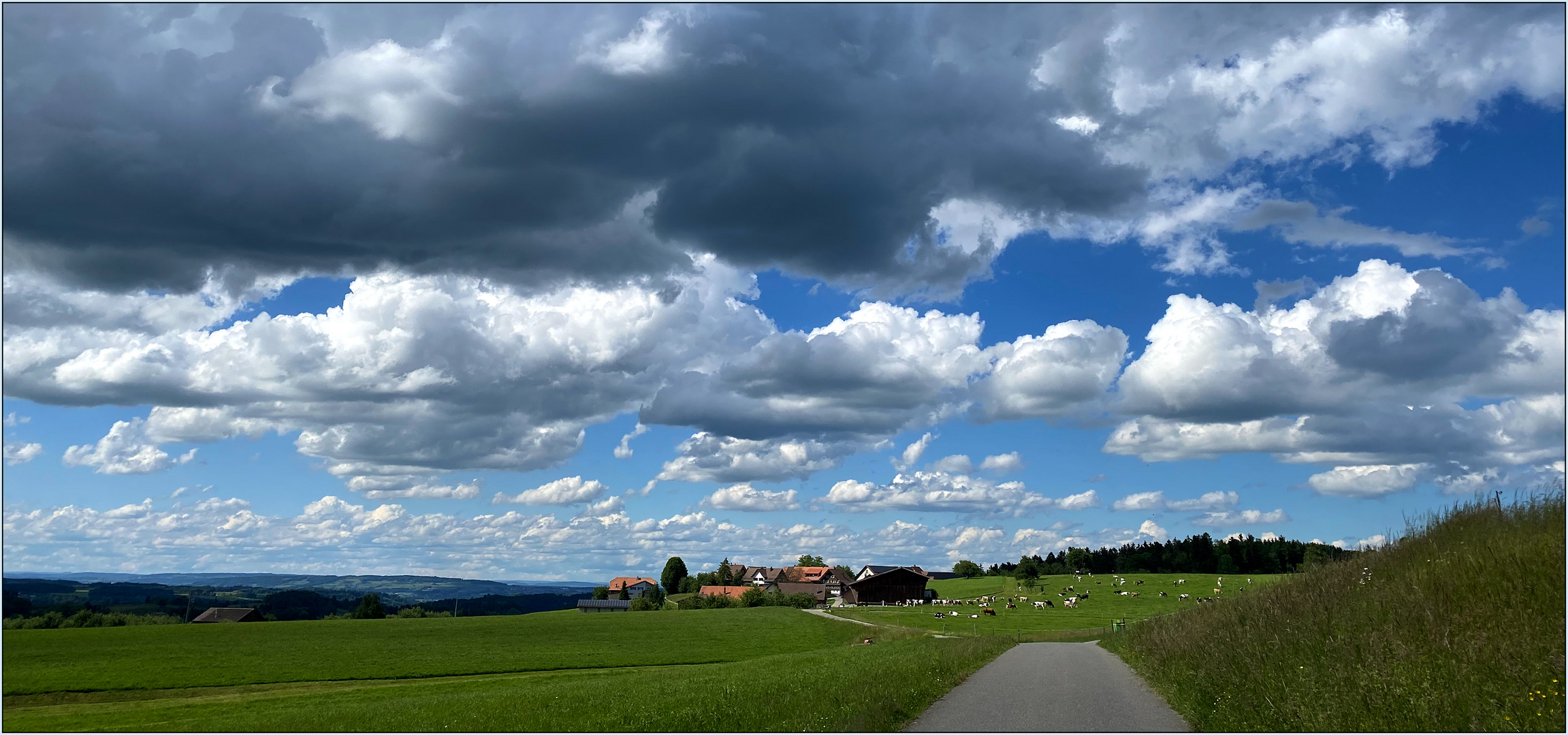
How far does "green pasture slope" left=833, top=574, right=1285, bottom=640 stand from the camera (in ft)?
319

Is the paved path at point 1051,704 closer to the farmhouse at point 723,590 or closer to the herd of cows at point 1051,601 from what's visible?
the herd of cows at point 1051,601

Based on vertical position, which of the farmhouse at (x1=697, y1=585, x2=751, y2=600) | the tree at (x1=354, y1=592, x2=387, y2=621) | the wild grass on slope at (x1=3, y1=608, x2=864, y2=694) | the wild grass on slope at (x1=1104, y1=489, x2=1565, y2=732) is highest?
the wild grass on slope at (x1=1104, y1=489, x2=1565, y2=732)

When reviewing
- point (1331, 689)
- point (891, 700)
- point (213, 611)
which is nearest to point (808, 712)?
point (891, 700)

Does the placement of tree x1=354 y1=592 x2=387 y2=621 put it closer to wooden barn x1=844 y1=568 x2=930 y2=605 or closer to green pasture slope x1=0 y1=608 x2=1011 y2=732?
green pasture slope x1=0 y1=608 x2=1011 y2=732

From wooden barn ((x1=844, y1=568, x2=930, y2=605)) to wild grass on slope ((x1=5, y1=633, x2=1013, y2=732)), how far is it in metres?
129

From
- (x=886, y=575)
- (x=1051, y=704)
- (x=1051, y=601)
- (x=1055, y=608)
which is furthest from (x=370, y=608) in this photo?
(x=1051, y=704)

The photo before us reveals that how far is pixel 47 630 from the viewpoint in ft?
275

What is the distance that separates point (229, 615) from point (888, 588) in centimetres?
11757

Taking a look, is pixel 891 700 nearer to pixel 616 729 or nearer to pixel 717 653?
pixel 616 729

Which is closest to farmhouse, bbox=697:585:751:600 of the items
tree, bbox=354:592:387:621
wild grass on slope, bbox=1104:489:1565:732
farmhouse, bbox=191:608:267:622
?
tree, bbox=354:592:387:621

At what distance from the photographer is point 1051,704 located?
21422 millimetres

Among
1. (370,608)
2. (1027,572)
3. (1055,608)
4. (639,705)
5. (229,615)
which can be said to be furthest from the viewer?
(1027,572)

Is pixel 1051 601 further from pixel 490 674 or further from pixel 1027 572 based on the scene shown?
pixel 490 674

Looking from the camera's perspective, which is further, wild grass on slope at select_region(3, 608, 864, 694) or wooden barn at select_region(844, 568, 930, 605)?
wooden barn at select_region(844, 568, 930, 605)
